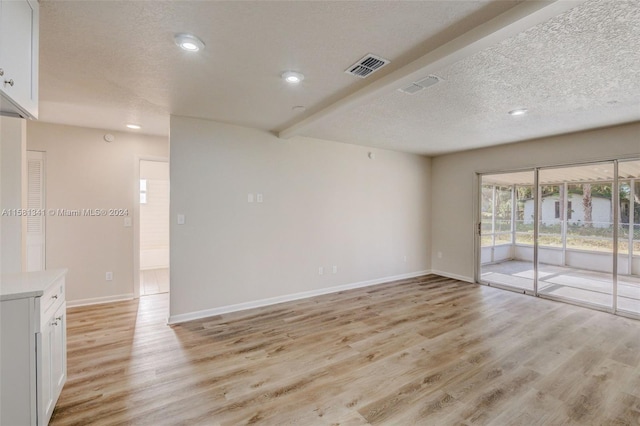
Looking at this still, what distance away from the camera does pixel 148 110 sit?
3.37 metres

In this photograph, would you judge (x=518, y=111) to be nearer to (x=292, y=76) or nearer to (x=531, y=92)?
(x=531, y=92)

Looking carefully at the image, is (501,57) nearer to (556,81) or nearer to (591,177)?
(556,81)

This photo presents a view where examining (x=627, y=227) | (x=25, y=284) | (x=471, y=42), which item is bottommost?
(x=25, y=284)

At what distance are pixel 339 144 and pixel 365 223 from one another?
59.9 inches

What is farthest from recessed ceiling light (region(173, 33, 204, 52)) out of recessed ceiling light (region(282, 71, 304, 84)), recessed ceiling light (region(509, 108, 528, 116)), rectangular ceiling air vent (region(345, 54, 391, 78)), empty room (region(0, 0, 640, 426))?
recessed ceiling light (region(509, 108, 528, 116))

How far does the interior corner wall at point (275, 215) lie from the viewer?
12.0ft

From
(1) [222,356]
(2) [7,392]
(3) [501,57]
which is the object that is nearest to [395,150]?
(3) [501,57]

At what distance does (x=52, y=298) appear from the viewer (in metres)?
1.88

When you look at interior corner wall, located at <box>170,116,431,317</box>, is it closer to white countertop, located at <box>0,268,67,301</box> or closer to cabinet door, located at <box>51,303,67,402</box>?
cabinet door, located at <box>51,303,67,402</box>

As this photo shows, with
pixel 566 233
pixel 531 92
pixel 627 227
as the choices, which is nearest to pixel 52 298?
pixel 531 92

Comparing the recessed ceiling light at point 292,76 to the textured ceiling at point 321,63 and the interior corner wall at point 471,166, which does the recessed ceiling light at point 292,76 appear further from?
the interior corner wall at point 471,166

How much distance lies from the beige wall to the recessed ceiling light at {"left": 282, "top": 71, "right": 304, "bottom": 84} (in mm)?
3153

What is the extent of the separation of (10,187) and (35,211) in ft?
5.63

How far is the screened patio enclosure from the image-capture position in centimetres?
396
